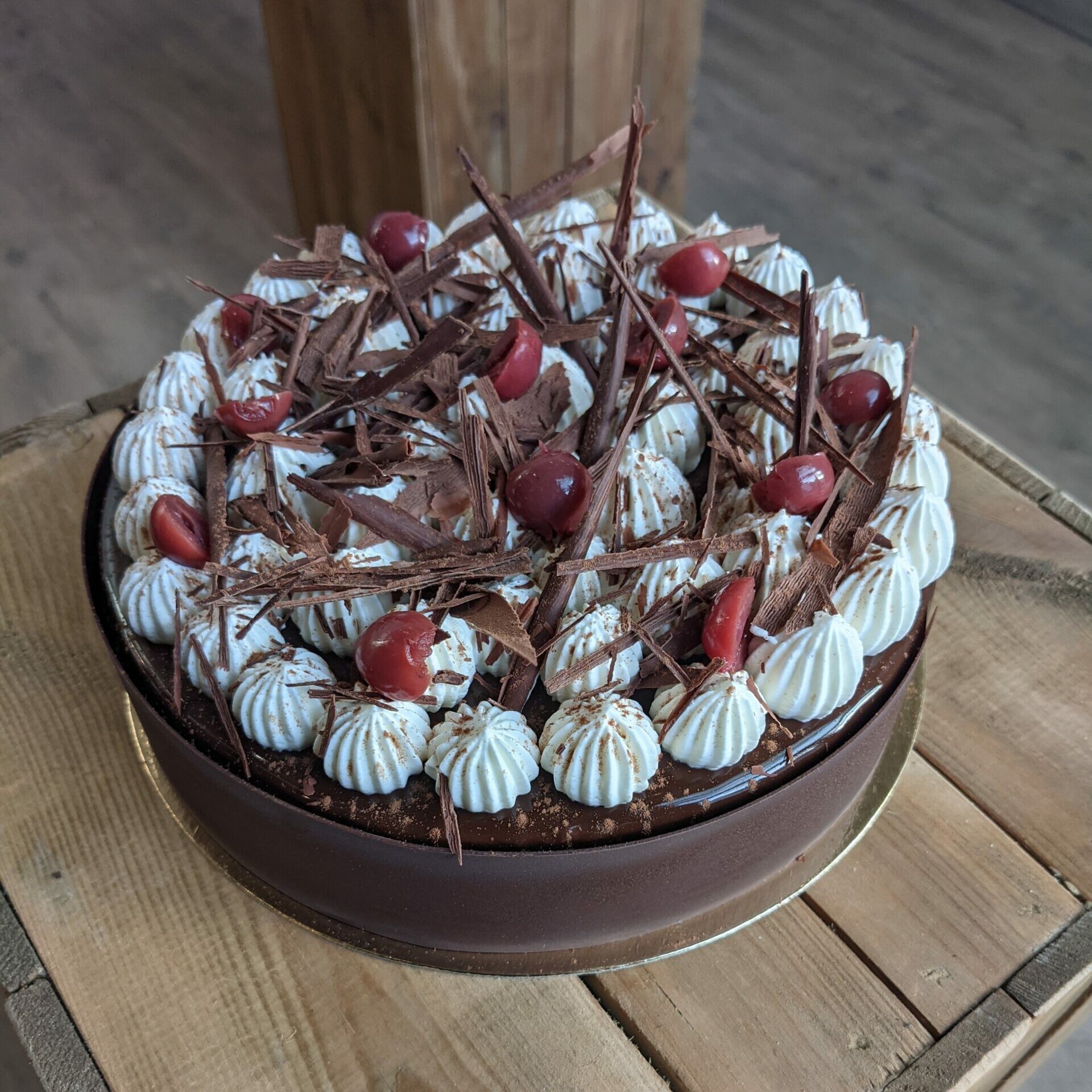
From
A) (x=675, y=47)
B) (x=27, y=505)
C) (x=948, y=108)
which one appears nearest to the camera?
(x=27, y=505)

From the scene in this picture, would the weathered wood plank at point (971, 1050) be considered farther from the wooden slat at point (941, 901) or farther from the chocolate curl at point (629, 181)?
the chocolate curl at point (629, 181)

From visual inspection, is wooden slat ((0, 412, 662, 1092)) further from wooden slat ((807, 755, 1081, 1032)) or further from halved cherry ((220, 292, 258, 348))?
halved cherry ((220, 292, 258, 348))

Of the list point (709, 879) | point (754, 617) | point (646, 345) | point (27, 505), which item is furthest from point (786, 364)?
point (27, 505)

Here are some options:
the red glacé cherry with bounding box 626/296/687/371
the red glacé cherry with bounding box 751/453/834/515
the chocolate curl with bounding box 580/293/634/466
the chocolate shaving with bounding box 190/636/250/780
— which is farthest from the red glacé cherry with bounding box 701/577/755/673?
the chocolate shaving with bounding box 190/636/250/780

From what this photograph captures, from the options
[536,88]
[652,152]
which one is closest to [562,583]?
[536,88]

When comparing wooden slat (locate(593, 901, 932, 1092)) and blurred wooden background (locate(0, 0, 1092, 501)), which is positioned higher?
wooden slat (locate(593, 901, 932, 1092))

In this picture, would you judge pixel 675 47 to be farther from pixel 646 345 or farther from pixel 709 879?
pixel 709 879

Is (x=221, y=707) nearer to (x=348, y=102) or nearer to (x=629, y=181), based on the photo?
(x=629, y=181)
